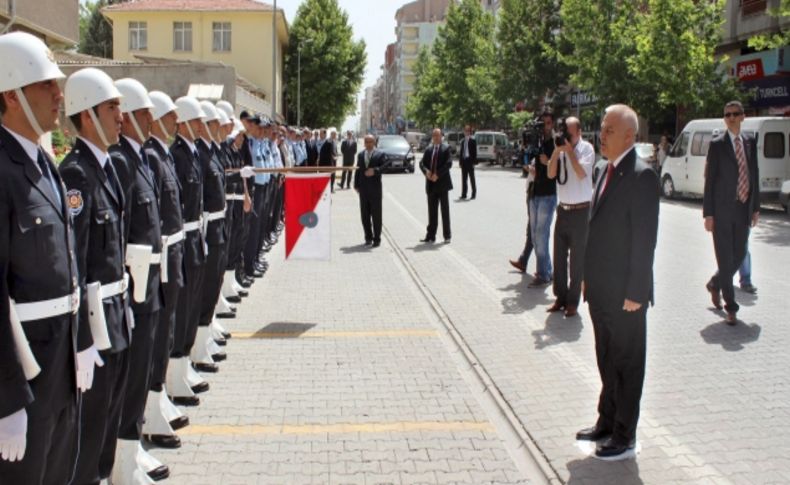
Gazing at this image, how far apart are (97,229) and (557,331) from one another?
5505mm

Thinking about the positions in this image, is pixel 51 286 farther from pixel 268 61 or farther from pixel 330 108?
pixel 330 108

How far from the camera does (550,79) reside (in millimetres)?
50469

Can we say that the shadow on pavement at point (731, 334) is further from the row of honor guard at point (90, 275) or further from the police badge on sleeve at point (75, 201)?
the police badge on sleeve at point (75, 201)

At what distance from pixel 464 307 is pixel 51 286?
682 cm

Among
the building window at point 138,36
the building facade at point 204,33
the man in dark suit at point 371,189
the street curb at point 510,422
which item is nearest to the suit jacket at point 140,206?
the street curb at point 510,422

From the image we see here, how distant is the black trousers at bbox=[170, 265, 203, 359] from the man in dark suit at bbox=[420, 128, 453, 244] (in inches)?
363

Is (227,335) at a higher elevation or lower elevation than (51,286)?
lower

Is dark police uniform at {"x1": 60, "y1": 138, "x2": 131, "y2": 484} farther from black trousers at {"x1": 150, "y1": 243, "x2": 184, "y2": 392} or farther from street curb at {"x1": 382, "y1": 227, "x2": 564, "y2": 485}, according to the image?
street curb at {"x1": 382, "y1": 227, "x2": 564, "y2": 485}

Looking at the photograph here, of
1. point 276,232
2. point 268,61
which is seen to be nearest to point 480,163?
point 268,61

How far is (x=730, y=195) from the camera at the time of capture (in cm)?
851

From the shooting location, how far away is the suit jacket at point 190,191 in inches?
229

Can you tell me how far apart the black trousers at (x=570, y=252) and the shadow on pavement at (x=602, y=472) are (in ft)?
13.2

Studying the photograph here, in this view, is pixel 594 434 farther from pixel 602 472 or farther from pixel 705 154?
pixel 705 154

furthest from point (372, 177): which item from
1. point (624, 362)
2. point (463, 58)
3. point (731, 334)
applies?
point (463, 58)
